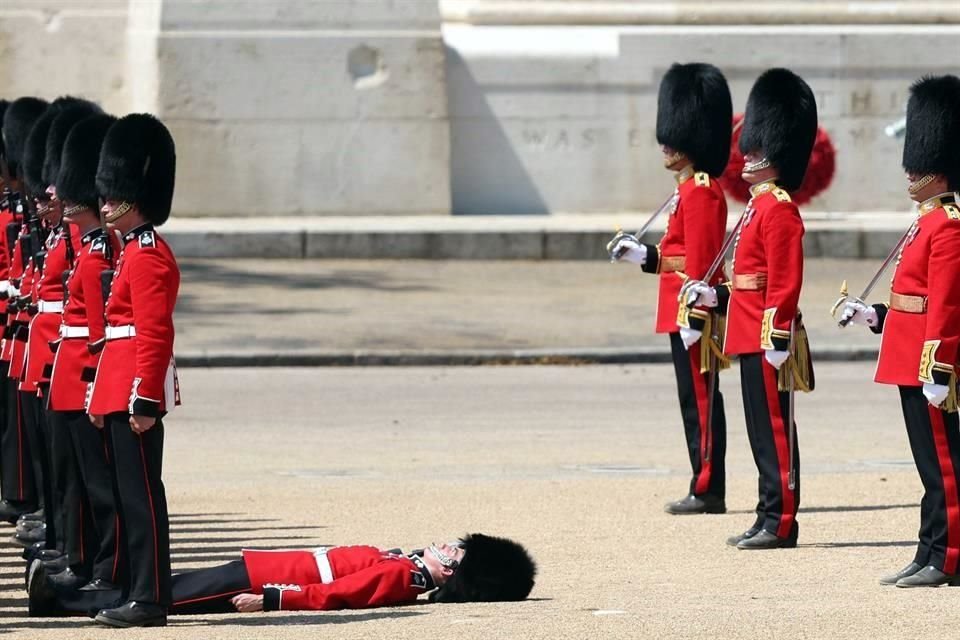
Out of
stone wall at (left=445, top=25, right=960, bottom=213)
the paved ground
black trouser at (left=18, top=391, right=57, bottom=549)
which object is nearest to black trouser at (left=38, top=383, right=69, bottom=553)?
black trouser at (left=18, top=391, right=57, bottom=549)

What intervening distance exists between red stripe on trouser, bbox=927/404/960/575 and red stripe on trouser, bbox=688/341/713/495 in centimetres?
199

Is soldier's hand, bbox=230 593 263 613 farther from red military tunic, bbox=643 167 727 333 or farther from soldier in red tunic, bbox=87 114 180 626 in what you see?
red military tunic, bbox=643 167 727 333

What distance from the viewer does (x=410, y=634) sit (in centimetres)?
642

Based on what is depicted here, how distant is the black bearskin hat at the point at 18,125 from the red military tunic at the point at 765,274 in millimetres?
3156

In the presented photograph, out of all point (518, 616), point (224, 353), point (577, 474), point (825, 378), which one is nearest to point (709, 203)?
point (577, 474)

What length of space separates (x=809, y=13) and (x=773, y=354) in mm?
15496

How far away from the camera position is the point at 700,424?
31.2ft

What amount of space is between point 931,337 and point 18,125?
457 centimetres

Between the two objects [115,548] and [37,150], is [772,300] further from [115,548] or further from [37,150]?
[37,150]

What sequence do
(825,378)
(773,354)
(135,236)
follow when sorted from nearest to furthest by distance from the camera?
(135,236) < (773,354) < (825,378)

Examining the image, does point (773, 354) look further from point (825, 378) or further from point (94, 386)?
point (825, 378)

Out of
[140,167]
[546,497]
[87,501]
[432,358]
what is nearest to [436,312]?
[432,358]

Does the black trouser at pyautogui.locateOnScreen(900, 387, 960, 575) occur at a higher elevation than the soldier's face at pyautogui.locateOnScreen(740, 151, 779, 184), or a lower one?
lower

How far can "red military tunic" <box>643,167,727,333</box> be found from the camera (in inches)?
371
